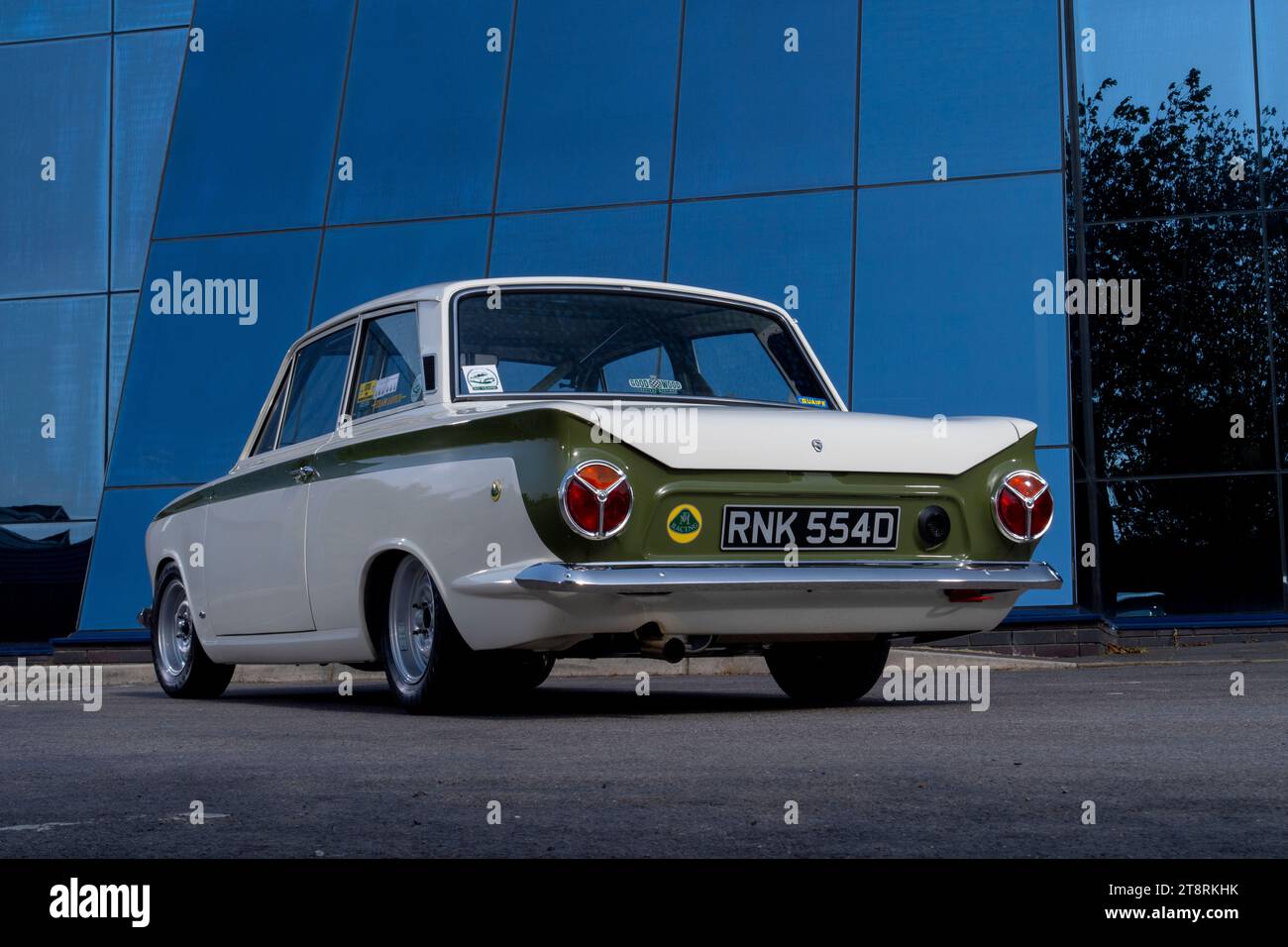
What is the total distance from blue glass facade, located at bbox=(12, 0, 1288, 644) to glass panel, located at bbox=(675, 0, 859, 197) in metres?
0.03

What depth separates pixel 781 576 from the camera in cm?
633

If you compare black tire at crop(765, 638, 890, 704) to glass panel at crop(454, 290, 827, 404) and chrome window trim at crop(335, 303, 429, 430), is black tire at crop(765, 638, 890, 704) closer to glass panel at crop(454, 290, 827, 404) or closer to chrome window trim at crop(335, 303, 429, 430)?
glass panel at crop(454, 290, 827, 404)

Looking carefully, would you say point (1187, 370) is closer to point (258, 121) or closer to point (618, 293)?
point (258, 121)

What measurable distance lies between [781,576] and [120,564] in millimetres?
12174

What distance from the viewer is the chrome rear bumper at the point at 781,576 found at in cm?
605

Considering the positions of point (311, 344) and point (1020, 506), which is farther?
point (311, 344)

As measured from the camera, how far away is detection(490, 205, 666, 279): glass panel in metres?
16.7

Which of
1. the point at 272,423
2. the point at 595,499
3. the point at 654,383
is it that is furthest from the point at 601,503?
the point at 272,423

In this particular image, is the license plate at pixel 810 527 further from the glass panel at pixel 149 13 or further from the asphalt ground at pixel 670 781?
the glass panel at pixel 149 13

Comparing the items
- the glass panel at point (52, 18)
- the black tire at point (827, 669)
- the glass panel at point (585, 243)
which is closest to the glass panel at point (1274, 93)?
the glass panel at point (585, 243)

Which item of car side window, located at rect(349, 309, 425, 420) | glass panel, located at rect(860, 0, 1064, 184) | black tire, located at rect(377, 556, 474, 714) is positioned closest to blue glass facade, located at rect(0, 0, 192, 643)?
glass panel, located at rect(860, 0, 1064, 184)

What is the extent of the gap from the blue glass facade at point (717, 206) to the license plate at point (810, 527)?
803cm
